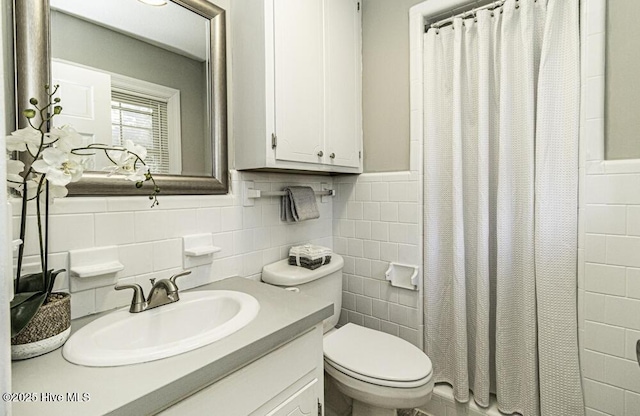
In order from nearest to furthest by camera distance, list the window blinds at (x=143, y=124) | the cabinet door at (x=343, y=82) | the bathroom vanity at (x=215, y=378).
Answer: the bathroom vanity at (x=215, y=378) < the window blinds at (x=143, y=124) < the cabinet door at (x=343, y=82)

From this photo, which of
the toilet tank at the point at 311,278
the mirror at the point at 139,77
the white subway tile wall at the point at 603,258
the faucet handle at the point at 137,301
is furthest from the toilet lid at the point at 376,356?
the mirror at the point at 139,77

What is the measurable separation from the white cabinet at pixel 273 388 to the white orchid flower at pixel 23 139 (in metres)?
0.65

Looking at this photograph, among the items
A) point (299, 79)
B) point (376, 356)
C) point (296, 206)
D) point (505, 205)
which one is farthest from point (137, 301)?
point (505, 205)

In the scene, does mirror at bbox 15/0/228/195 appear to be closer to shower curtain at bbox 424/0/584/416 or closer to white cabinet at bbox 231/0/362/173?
white cabinet at bbox 231/0/362/173

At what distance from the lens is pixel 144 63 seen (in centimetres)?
112

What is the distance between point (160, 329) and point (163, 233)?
347 mm

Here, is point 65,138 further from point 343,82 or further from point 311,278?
point 343,82

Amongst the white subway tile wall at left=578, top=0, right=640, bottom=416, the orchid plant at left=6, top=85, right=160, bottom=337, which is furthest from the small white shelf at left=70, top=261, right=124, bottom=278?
the white subway tile wall at left=578, top=0, right=640, bottom=416

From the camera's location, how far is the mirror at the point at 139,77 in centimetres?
90

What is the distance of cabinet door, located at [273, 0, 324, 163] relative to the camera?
1.30 m

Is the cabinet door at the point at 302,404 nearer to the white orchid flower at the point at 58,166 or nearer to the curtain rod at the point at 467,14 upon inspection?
the white orchid flower at the point at 58,166

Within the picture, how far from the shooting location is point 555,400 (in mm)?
1236

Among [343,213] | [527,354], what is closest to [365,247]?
[343,213]

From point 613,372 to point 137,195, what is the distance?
1.81m
